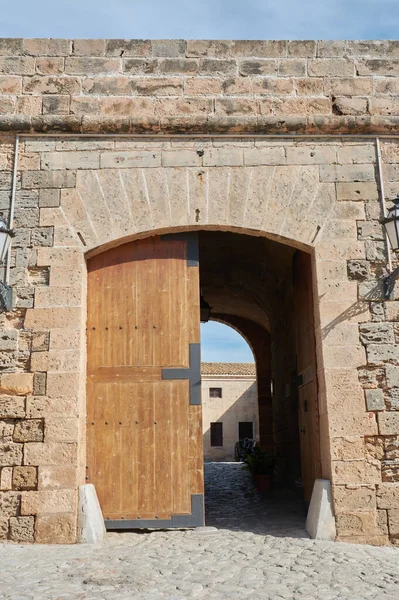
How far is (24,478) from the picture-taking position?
4828mm

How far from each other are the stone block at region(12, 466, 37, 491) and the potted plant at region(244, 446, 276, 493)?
3.84 metres

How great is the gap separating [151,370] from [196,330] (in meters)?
0.52

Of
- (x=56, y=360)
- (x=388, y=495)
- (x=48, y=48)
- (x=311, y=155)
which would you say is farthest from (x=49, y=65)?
(x=388, y=495)

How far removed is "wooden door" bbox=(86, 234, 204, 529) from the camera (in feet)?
16.5

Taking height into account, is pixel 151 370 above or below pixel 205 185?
below

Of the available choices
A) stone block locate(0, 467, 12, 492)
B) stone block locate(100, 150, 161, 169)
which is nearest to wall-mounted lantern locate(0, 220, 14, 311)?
stone block locate(100, 150, 161, 169)

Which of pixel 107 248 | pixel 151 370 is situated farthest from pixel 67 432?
pixel 107 248

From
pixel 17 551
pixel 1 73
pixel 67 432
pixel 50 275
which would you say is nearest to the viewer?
pixel 17 551

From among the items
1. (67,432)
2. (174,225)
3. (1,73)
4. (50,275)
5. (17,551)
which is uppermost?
(1,73)

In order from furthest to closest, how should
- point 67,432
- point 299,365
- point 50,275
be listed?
point 299,365 < point 50,275 < point 67,432

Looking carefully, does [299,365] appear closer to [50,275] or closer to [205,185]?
[205,185]

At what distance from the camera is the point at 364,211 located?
17.7 ft

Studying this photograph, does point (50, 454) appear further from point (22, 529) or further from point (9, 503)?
point (22, 529)

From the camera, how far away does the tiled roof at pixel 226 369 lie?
26.6 metres
